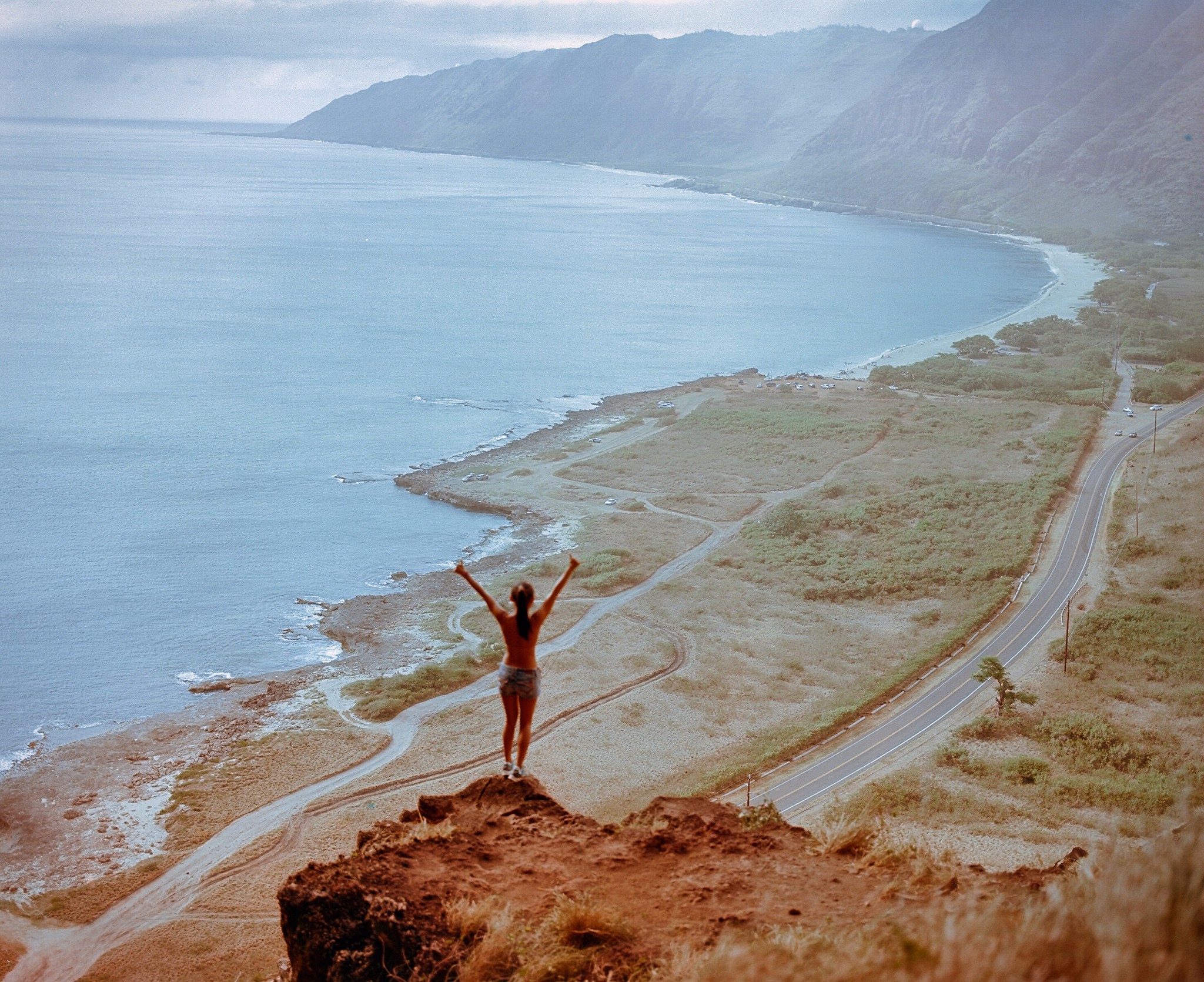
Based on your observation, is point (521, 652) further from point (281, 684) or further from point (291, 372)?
point (291, 372)

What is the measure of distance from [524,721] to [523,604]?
138 centimetres

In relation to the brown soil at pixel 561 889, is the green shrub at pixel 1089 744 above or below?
below

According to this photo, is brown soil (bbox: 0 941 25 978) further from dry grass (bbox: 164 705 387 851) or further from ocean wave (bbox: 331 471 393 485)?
ocean wave (bbox: 331 471 393 485)

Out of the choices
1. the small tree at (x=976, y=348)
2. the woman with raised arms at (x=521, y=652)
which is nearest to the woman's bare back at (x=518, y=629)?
the woman with raised arms at (x=521, y=652)

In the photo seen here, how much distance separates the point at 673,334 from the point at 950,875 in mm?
101418

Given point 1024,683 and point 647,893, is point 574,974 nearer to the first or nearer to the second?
point 647,893

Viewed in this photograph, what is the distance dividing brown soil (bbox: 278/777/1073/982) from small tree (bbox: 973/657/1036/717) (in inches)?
967

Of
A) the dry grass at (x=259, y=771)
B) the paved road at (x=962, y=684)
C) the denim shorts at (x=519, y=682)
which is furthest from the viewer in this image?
the paved road at (x=962, y=684)

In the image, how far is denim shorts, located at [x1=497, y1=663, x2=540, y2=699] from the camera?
33.8 ft

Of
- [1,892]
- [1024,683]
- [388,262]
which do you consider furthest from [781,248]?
[1,892]

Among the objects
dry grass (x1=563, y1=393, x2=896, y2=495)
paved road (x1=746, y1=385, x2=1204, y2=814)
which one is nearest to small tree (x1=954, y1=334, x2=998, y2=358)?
dry grass (x1=563, y1=393, x2=896, y2=495)

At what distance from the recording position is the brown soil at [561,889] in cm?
804

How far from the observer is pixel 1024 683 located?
1399 inches

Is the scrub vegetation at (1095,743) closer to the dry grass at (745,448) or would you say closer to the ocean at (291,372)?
the dry grass at (745,448)
